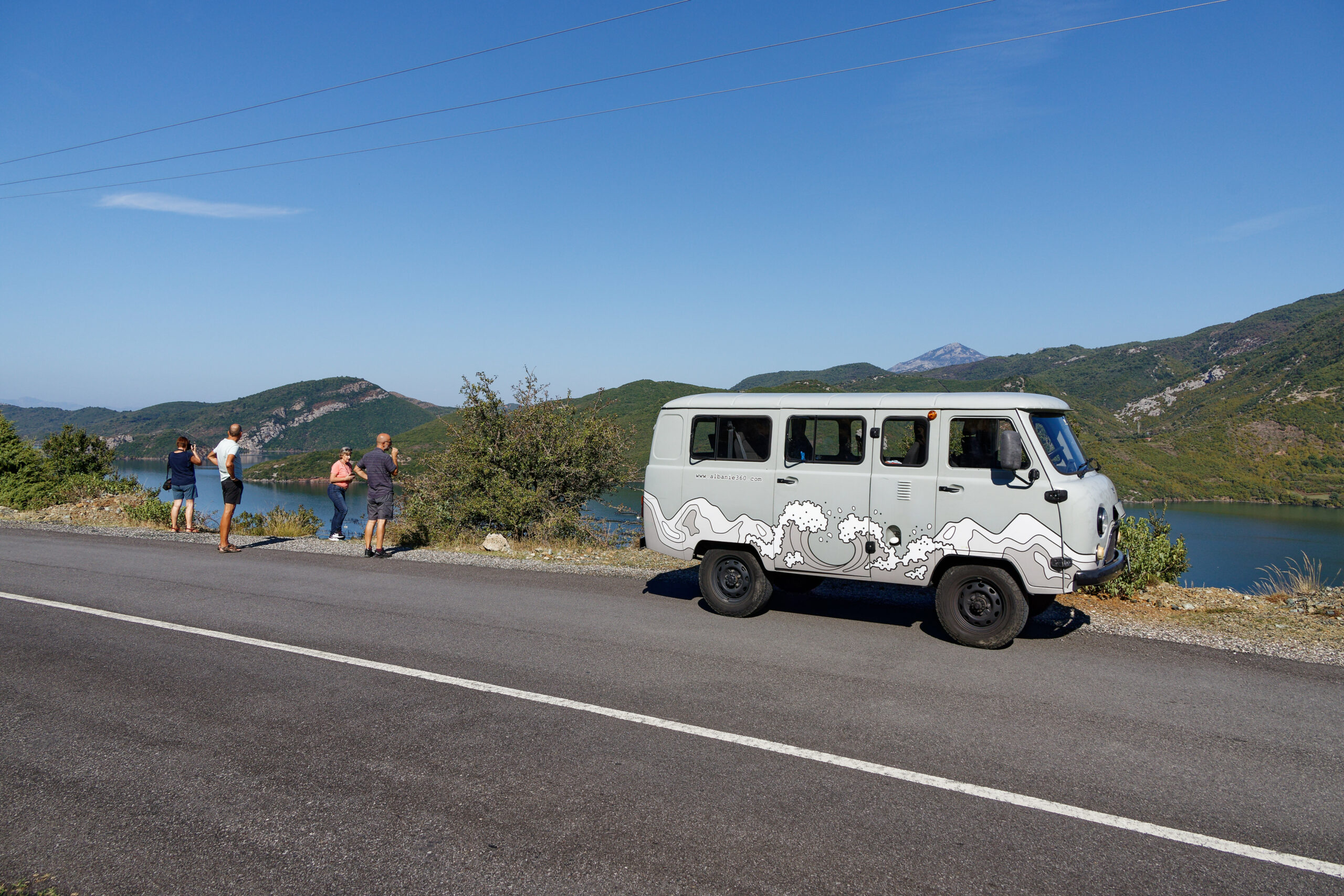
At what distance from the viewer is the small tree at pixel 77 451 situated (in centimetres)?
3269

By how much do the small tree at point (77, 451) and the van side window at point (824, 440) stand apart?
114ft

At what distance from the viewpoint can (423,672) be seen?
19.9ft

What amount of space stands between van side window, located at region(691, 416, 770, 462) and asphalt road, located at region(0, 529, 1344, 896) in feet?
6.10

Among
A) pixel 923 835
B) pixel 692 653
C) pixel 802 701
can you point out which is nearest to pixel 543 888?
pixel 923 835

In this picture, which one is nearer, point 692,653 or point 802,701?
point 802,701

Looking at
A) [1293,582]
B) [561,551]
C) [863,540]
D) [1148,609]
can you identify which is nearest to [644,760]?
[863,540]

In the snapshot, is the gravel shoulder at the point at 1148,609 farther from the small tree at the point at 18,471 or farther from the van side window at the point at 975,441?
the small tree at the point at 18,471

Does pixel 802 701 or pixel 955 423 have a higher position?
pixel 955 423

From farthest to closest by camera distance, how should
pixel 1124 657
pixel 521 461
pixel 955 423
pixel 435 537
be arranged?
pixel 521 461
pixel 435 537
pixel 955 423
pixel 1124 657

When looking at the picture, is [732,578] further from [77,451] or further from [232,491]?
[77,451]

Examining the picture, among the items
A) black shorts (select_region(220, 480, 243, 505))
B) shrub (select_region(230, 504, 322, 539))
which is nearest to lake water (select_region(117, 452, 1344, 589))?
shrub (select_region(230, 504, 322, 539))

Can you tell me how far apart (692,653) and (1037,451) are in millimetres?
3690

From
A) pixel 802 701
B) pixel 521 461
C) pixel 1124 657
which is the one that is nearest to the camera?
pixel 802 701

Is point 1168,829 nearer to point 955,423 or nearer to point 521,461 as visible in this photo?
point 955,423
